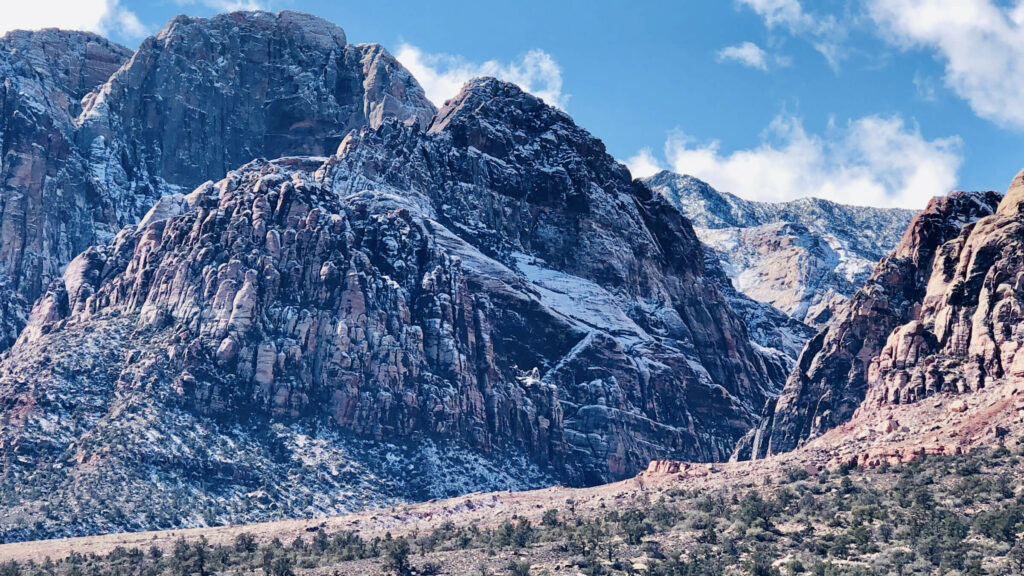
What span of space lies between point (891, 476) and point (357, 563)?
142 ft

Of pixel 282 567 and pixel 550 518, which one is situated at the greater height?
pixel 550 518

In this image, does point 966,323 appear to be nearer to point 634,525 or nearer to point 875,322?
point 875,322

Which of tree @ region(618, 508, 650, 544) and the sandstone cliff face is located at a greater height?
the sandstone cliff face

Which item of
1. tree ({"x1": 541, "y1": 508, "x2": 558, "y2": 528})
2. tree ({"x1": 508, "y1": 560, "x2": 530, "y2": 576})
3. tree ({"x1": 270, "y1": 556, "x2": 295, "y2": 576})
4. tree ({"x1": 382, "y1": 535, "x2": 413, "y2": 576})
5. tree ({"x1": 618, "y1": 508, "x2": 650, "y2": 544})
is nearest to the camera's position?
tree ({"x1": 508, "y1": 560, "x2": 530, "y2": 576})

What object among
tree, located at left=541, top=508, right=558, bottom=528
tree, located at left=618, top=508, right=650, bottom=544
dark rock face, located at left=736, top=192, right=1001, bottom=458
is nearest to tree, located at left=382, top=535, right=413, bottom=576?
tree, located at left=541, top=508, right=558, bottom=528

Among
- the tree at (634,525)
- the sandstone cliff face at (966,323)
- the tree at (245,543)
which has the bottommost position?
the tree at (245,543)

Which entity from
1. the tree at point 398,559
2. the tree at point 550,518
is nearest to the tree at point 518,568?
the tree at point 398,559

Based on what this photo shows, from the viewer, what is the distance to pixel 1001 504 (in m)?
131

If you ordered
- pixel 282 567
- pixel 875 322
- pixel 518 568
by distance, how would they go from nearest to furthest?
pixel 518 568, pixel 282 567, pixel 875 322

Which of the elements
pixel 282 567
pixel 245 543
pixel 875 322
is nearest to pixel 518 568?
pixel 282 567

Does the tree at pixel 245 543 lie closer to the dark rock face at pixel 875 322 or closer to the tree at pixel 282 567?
the tree at pixel 282 567

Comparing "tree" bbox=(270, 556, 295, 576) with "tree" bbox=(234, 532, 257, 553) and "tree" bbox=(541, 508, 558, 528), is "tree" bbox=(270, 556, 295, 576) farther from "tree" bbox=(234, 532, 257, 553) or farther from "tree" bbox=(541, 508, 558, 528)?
"tree" bbox=(541, 508, 558, 528)

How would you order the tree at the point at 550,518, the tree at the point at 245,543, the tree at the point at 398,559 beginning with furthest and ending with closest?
1. the tree at the point at 245,543
2. the tree at the point at 550,518
3. the tree at the point at 398,559

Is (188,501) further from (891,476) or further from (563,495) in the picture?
(891,476)
